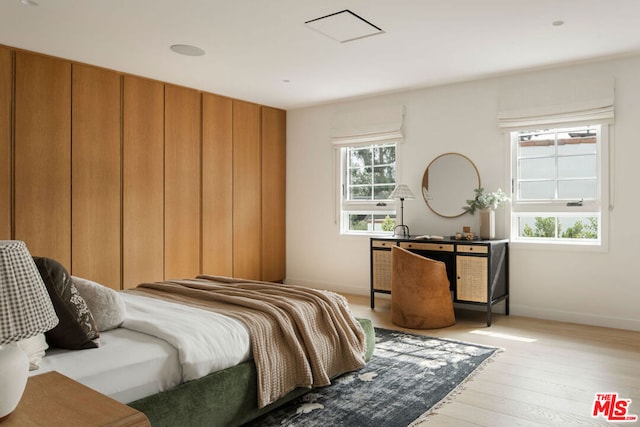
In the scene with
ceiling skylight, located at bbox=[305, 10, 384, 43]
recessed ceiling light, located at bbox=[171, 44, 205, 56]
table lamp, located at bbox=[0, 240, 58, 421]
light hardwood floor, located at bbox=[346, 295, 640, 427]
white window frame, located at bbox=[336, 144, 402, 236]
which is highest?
recessed ceiling light, located at bbox=[171, 44, 205, 56]

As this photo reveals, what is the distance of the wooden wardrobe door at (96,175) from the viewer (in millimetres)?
4738

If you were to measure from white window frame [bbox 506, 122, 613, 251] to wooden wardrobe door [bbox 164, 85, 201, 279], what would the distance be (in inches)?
140

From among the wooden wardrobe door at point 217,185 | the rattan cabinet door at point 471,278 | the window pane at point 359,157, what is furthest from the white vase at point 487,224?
the wooden wardrobe door at point 217,185

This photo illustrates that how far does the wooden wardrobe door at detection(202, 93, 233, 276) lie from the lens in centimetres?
595

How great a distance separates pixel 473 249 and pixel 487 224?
1.42 ft

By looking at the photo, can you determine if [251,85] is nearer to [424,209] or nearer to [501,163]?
[424,209]

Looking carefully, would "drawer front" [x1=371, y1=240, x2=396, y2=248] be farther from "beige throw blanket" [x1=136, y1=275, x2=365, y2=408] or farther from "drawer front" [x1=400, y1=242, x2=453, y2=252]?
"beige throw blanket" [x1=136, y1=275, x2=365, y2=408]

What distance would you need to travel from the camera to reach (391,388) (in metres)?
3.04

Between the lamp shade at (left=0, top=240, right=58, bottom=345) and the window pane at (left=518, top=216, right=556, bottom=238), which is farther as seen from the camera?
the window pane at (left=518, top=216, right=556, bottom=238)

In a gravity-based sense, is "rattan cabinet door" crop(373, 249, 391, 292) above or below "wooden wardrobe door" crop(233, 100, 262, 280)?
below

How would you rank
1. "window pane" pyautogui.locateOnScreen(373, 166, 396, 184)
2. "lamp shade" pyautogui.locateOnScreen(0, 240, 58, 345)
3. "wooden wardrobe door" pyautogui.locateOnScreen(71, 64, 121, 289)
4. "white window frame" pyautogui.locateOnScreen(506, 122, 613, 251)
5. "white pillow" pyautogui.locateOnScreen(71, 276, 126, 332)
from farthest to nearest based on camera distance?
1. "window pane" pyautogui.locateOnScreen(373, 166, 396, 184)
2. "wooden wardrobe door" pyautogui.locateOnScreen(71, 64, 121, 289)
3. "white window frame" pyautogui.locateOnScreen(506, 122, 613, 251)
4. "white pillow" pyautogui.locateOnScreen(71, 276, 126, 332)
5. "lamp shade" pyautogui.locateOnScreen(0, 240, 58, 345)

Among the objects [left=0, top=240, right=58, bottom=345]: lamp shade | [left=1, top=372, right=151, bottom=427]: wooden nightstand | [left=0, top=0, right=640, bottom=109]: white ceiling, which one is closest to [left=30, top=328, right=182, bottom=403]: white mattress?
[left=1, top=372, right=151, bottom=427]: wooden nightstand

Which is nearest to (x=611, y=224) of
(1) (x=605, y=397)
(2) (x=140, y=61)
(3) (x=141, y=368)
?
(1) (x=605, y=397)

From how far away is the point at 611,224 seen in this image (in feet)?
15.1
